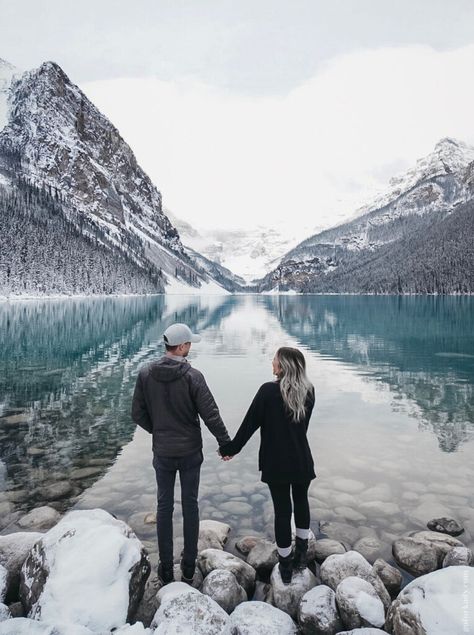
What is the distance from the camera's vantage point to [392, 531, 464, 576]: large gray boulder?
7.23 meters

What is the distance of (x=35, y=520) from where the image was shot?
29.1 ft

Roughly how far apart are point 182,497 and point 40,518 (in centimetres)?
402

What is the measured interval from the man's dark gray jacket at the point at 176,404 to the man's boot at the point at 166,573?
1.69 metres

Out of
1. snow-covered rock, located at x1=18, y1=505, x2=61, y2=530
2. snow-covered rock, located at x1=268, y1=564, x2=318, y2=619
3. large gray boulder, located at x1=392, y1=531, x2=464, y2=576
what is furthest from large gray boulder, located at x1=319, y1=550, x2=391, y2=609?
snow-covered rock, located at x1=18, y1=505, x2=61, y2=530

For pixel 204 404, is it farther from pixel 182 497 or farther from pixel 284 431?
pixel 182 497

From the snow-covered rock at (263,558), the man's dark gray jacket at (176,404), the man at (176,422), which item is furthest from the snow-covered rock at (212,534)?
the man's dark gray jacket at (176,404)

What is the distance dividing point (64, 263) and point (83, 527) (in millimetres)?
182192

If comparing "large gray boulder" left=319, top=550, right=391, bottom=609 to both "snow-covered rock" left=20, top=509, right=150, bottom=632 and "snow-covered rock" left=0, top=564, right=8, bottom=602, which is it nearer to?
"snow-covered rock" left=20, top=509, right=150, bottom=632

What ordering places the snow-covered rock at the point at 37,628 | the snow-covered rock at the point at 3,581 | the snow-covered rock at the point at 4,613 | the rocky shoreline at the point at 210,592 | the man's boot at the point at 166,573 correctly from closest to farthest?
the snow-covered rock at the point at 37,628
the rocky shoreline at the point at 210,592
the snow-covered rock at the point at 4,613
the snow-covered rock at the point at 3,581
the man's boot at the point at 166,573

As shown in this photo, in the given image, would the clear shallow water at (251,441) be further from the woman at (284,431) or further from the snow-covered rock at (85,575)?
the woman at (284,431)

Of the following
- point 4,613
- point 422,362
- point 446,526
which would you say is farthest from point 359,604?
point 422,362

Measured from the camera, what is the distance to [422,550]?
7.42 meters

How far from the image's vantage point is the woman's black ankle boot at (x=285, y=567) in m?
6.51

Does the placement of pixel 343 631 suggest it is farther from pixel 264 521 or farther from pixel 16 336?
pixel 16 336
